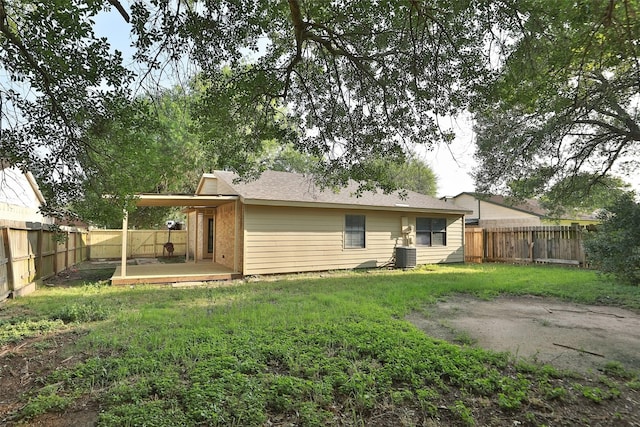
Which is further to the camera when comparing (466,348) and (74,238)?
(74,238)

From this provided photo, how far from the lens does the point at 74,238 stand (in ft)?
44.3

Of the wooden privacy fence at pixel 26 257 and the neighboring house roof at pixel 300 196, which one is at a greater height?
the neighboring house roof at pixel 300 196

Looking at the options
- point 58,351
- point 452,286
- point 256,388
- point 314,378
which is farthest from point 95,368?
point 452,286

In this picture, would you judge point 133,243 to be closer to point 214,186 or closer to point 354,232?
point 214,186

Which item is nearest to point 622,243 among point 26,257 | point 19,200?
point 26,257

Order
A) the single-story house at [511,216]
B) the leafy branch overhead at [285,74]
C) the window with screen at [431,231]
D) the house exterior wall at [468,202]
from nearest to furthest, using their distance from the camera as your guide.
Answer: the leafy branch overhead at [285,74] < the window with screen at [431,231] < the single-story house at [511,216] < the house exterior wall at [468,202]

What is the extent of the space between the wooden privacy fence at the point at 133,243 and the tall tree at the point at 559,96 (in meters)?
15.0

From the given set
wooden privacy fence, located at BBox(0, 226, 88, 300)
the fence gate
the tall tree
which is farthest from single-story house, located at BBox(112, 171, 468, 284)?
the tall tree

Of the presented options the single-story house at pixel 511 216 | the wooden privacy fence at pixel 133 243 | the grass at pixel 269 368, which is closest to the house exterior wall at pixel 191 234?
the wooden privacy fence at pixel 133 243

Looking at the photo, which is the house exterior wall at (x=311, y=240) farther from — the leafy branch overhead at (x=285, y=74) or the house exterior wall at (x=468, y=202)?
the house exterior wall at (x=468, y=202)

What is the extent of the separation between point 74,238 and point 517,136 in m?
15.5

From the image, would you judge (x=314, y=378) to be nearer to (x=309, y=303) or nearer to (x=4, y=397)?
(x=4, y=397)

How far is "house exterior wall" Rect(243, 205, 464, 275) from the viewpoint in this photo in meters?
10.2

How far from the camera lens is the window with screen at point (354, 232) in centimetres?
1205
